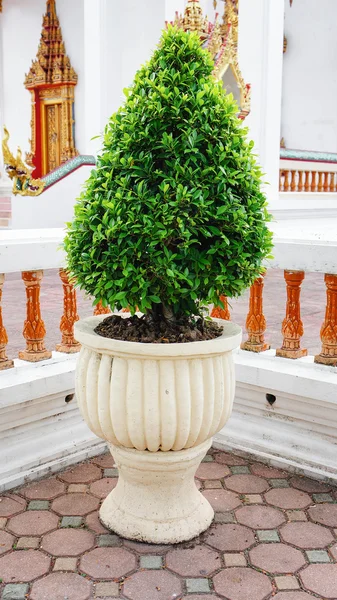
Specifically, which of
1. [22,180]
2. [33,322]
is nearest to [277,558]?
[33,322]

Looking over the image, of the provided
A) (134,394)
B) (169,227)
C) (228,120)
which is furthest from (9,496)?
(228,120)

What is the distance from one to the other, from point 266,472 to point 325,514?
0.44 meters

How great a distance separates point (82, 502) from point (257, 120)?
888 centimetres

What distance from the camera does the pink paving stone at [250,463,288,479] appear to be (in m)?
3.00

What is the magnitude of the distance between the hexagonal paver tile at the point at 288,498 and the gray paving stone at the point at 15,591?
1102mm

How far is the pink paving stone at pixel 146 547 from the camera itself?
2.38 m

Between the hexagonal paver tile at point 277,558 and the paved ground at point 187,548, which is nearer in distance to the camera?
the paved ground at point 187,548

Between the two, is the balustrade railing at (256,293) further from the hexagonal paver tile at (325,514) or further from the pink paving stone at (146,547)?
the pink paving stone at (146,547)

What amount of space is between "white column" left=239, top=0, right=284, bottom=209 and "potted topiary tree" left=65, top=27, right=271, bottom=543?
791 cm

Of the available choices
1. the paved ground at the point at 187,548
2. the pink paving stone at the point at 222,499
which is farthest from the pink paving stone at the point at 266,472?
the pink paving stone at the point at 222,499

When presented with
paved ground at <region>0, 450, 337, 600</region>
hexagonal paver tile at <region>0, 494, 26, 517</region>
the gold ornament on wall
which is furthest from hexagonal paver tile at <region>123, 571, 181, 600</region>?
the gold ornament on wall

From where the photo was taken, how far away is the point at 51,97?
14594 millimetres

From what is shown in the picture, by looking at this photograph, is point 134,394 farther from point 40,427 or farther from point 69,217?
point 69,217

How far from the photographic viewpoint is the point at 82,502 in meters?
2.73
